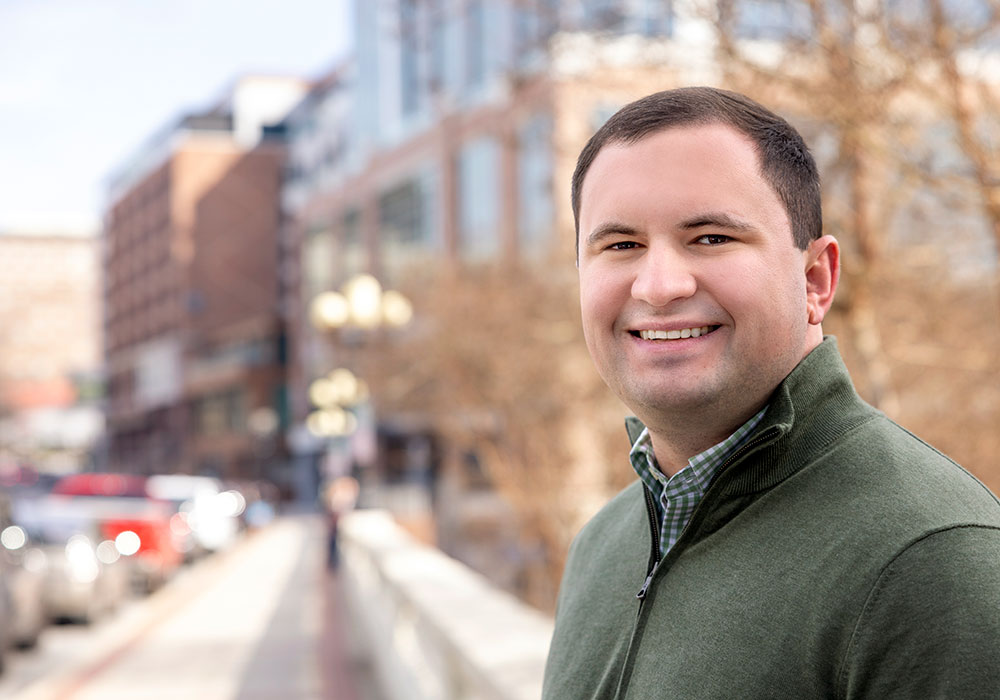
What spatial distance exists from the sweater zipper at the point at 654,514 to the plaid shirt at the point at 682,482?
12 mm

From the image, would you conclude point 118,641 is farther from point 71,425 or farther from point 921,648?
point 71,425

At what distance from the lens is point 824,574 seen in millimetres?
1477

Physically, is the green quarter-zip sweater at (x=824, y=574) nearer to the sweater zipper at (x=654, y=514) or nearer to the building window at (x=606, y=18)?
the sweater zipper at (x=654, y=514)

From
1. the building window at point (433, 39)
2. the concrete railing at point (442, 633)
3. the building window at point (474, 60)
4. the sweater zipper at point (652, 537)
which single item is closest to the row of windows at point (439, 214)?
the building window at point (474, 60)

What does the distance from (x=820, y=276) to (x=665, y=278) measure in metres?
0.29

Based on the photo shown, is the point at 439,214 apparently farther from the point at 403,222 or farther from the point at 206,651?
the point at 206,651

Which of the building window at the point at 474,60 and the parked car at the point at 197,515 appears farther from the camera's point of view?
the building window at the point at 474,60

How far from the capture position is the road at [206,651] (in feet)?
37.0

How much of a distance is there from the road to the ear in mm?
9904

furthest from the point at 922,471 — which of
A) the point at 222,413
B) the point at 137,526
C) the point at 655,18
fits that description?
the point at 222,413

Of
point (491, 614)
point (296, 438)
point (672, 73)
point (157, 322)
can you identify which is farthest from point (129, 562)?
point (157, 322)

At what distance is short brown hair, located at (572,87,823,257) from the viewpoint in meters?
1.71

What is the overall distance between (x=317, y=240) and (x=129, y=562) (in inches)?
2052

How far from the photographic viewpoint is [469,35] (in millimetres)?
37094
